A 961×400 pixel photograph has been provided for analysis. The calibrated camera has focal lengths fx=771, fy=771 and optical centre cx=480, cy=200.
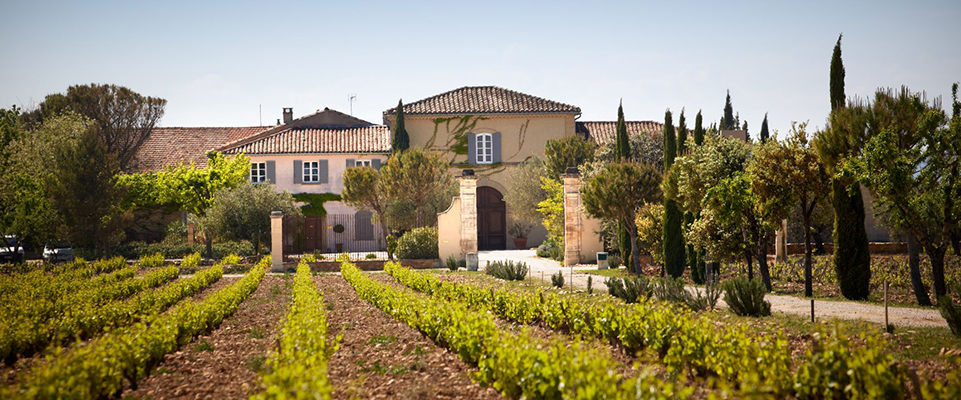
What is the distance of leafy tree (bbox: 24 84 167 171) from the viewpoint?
45.1m

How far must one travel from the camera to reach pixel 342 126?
45.2 meters

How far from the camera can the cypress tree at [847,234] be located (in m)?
14.6

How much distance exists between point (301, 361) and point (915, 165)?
428 inches

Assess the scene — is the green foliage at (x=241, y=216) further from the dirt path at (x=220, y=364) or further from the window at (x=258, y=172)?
the dirt path at (x=220, y=364)

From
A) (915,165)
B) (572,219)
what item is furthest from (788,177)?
(572,219)

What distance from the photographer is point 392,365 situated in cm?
880

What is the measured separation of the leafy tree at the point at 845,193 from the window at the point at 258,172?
31605mm

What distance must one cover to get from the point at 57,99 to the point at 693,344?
157 feet

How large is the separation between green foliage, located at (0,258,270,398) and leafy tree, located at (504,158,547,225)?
86.8ft

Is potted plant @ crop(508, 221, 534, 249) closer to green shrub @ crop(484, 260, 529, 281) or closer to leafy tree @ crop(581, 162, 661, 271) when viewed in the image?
leafy tree @ crop(581, 162, 661, 271)

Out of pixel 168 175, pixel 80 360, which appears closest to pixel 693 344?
pixel 80 360

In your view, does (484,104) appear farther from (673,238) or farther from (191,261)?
(673,238)

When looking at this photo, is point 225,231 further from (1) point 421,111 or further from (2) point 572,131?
(2) point 572,131

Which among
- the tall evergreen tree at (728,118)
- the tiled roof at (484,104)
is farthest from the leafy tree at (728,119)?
the tiled roof at (484,104)
